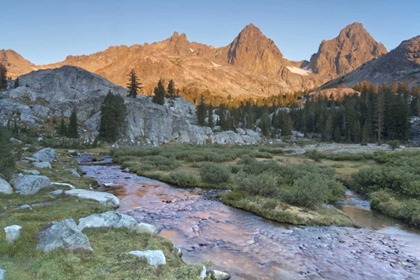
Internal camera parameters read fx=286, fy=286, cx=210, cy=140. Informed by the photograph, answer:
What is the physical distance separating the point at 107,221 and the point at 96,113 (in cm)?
10532

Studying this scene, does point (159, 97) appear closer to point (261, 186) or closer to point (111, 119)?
point (111, 119)

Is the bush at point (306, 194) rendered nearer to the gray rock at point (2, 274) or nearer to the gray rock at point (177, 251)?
the gray rock at point (177, 251)

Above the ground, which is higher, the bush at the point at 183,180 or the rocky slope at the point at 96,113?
the rocky slope at the point at 96,113

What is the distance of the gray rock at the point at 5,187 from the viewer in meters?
19.9

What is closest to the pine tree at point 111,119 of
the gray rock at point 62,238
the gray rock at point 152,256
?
the gray rock at point 62,238

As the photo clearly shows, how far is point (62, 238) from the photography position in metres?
11.3

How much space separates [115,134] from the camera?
92812 millimetres

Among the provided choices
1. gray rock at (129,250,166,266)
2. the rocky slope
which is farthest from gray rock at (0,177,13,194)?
the rocky slope

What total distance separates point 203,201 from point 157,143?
7891cm

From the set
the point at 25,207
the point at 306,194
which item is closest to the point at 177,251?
the point at 25,207

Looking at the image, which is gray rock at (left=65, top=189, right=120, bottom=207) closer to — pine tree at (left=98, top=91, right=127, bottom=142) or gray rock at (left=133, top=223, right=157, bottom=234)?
gray rock at (left=133, top=223, right=157, bottom=234)

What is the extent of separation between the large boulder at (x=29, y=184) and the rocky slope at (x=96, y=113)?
75.5m

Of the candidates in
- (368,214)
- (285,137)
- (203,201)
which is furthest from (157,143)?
(368,214)

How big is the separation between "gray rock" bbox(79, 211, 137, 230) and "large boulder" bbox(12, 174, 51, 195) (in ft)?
29.7
